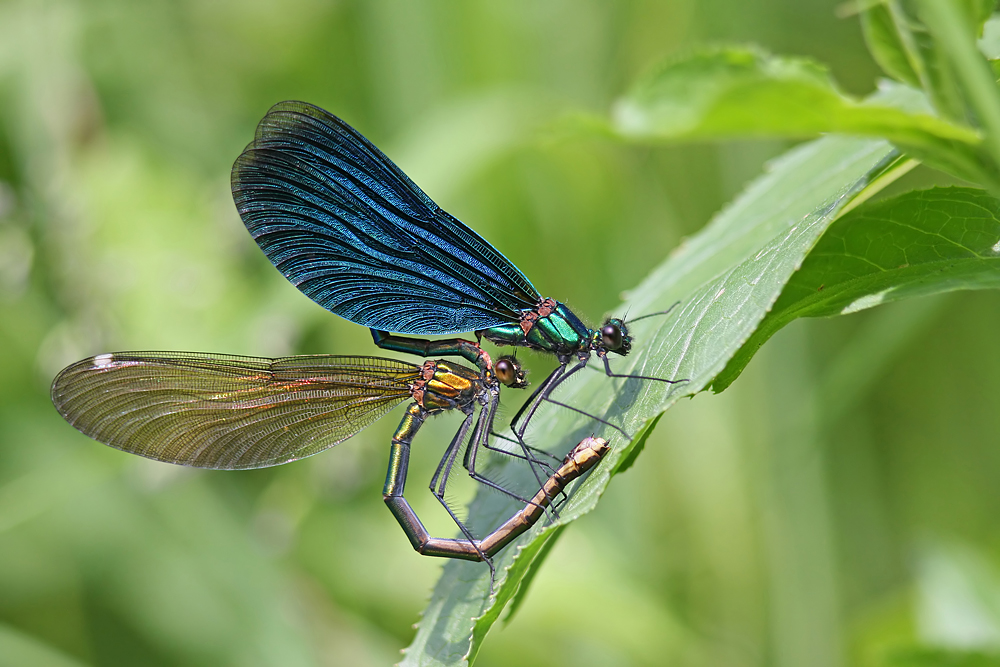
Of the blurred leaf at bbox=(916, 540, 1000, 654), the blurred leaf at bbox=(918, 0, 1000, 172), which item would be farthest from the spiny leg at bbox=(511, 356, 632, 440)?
the blurred leaf at bbox=(918, 0, 1000, 172)

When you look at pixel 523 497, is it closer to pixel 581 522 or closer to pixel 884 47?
pixel 884 47

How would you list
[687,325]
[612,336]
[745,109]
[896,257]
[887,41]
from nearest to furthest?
1. [745,109]
2. [887,41]
3. [896,257]
4. [687,325]
5. [612,336]

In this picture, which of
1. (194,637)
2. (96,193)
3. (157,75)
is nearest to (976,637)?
(194,637)

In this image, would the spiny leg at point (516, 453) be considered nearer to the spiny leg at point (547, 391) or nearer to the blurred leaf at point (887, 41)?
the spiny leg at point (547, 391)

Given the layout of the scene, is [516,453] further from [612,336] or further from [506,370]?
[612,336]

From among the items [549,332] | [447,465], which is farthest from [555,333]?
[447,465]

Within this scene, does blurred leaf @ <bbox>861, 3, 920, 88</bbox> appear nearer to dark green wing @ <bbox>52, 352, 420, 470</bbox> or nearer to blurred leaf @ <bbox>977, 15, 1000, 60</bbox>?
blurred leaf @ <bbox>977, 15, 1000, 60</bbox>
